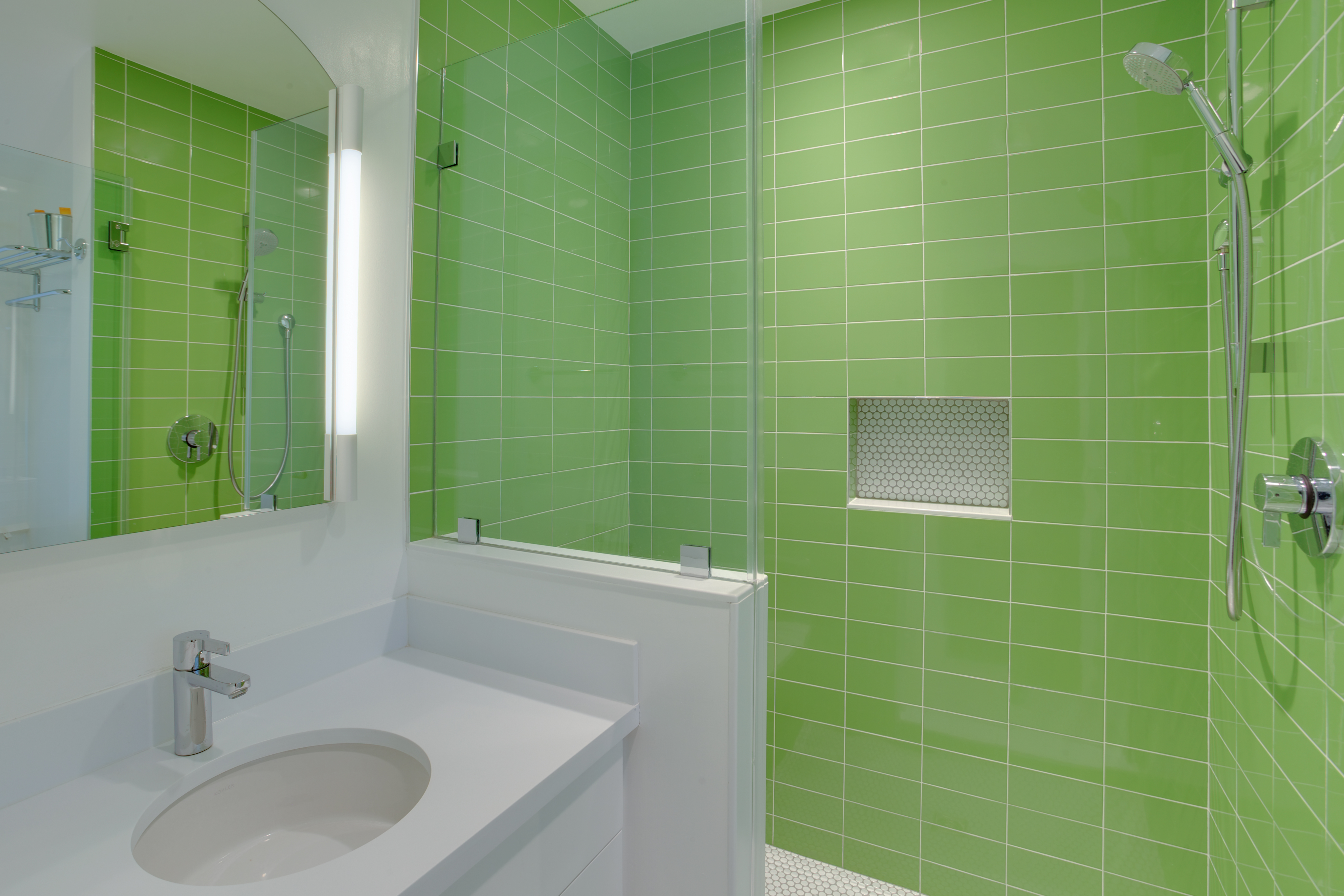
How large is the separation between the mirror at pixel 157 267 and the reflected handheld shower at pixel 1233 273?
5.02ft

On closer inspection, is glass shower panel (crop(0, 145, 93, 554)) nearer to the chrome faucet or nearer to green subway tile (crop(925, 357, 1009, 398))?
the chrome faucet

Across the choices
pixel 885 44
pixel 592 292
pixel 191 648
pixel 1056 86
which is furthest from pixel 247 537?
pixel 1056 86

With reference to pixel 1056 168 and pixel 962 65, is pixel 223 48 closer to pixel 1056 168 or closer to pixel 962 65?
pixel 962 65

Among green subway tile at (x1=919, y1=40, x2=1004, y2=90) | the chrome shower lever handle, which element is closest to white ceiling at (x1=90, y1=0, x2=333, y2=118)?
green subway tile at (x1=919, y1=40, x2=1004, y2=90)

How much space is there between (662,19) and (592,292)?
520 millimetres

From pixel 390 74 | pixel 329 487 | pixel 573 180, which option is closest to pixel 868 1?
pixel 573 180

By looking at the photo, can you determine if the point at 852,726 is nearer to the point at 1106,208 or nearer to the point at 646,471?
the point at 646,471

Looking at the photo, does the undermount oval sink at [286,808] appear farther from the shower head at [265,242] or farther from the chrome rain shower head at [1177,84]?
the chrome rain shower head at [1177,84]

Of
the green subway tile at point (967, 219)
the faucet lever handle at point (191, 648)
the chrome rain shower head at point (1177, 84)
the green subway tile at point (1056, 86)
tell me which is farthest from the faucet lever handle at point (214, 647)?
the green subway tile at point (1056, 86)

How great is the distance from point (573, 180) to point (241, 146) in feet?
1.88

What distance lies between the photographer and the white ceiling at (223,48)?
93 cm

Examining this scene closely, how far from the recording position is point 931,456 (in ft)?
6.52

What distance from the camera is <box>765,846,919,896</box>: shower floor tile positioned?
73.9 inches

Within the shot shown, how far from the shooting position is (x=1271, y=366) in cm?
117
